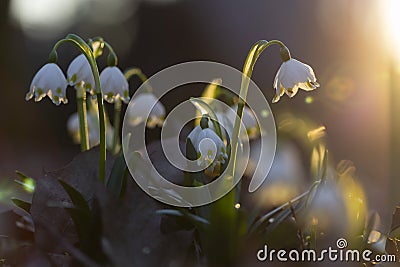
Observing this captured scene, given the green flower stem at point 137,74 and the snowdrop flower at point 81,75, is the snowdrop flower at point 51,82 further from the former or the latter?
the green flower stem at point 137,74

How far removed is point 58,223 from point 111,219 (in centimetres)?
16

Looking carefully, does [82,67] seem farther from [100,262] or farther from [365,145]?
[365,145]

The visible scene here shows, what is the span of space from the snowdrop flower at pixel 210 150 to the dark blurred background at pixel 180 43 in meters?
3.86

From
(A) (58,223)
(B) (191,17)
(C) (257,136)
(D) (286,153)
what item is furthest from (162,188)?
(B) (191,17)

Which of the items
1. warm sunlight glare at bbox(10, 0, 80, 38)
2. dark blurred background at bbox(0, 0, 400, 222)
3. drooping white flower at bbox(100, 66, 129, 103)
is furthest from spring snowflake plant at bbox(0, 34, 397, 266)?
warm sunlight glare at bbox(10, 0, 80, 38)

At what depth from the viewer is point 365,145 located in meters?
4.96

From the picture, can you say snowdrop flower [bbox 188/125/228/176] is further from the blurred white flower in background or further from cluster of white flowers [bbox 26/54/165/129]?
cluster of white flowers [bbox 26/54/165/129]

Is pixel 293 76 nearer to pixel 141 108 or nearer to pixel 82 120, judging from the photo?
pixel 82 120

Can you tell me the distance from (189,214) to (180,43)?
32.2 ft

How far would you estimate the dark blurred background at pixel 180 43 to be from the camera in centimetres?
557

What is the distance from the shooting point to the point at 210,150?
3.36ft

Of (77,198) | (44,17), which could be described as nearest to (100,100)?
(77,198)

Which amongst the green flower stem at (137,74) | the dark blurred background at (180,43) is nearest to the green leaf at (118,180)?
the green flower stem at (137,74)

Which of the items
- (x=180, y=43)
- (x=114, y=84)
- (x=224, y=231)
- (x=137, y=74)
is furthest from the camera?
(x=180, y=43)
